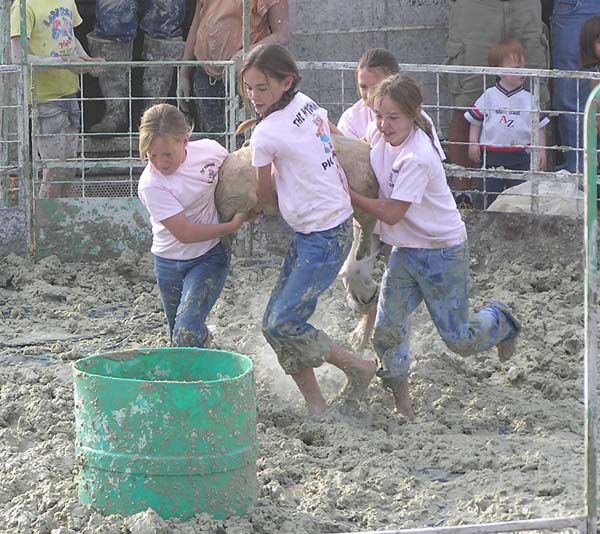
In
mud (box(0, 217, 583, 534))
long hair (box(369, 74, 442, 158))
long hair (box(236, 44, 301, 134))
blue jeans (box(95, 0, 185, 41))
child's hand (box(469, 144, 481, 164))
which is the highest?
blue jeans (box(95, 0, 185, 41))

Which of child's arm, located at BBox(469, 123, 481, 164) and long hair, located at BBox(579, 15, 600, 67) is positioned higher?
long hair, located at BBox(579, 15, 600, 67)

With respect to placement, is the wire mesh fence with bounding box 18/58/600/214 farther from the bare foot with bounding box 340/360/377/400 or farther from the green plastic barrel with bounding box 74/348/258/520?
the green plastic barrel with bounding box 74/348/258/520

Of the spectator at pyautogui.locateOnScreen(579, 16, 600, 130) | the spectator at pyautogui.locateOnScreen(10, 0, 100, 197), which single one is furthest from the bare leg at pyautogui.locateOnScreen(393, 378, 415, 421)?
the spectator at pyautogui.locateOnScreen(579, 16, 600, 130)

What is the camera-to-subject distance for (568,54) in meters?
10.6

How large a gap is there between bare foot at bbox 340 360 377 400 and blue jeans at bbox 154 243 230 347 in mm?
715

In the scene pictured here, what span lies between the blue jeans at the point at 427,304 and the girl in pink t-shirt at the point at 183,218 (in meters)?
0.77

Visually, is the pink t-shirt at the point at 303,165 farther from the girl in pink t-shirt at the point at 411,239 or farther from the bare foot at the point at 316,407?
the bare foot at the point at 316,407

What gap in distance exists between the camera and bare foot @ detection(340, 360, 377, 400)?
6.12 m

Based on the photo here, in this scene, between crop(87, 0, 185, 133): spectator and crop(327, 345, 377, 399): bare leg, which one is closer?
crop(327, 345, 377, 399): bare leg

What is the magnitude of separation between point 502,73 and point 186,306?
3.83 meters

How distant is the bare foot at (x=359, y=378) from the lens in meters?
6.12

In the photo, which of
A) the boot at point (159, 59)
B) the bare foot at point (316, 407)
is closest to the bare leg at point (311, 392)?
the bare foot at point (316, 407)

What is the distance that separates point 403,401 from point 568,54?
5252 mm

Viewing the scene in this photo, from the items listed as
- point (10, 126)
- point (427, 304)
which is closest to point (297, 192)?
point (427, 304)
